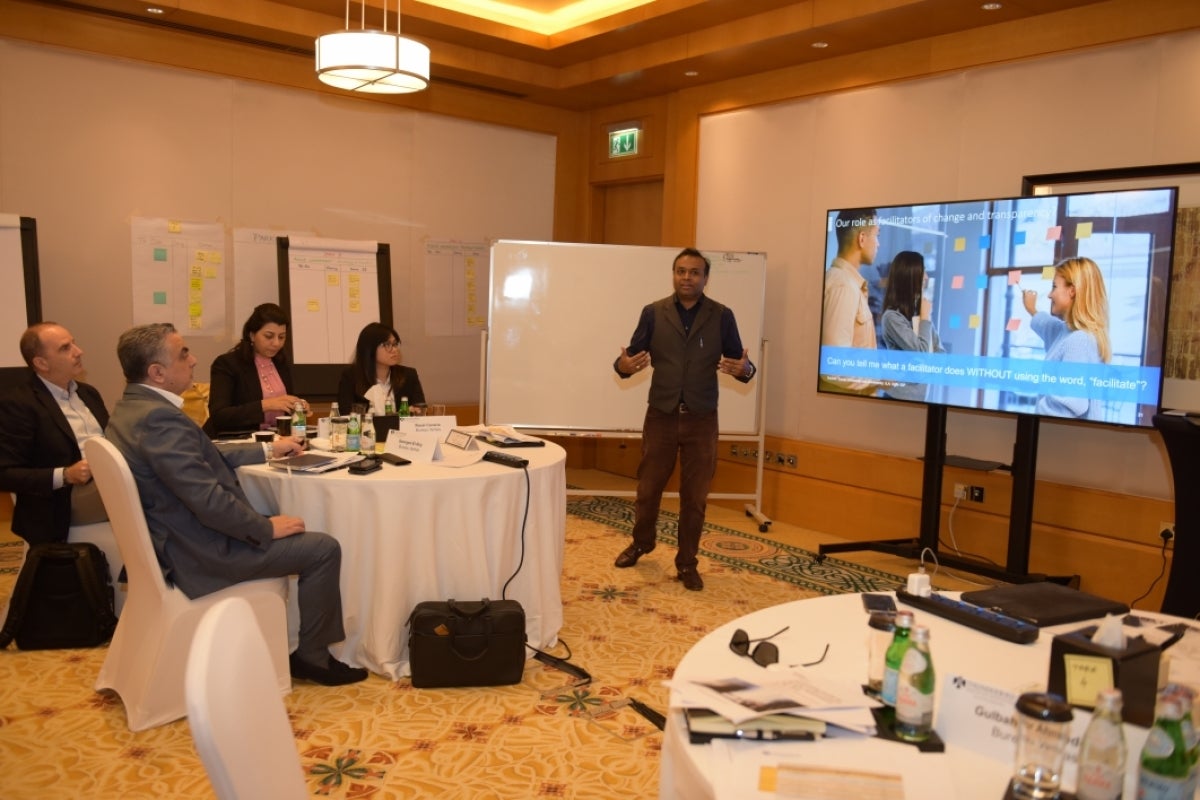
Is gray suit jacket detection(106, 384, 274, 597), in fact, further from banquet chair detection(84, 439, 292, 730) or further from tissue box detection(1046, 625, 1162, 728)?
tissue box detection(1046, 625, 1162, 728)

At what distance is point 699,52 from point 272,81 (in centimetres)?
286

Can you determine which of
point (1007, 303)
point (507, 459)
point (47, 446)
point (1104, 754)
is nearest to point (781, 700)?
point (1104, 754)

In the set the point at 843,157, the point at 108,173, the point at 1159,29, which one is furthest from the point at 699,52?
the point at 108,173

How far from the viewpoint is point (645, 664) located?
376cm

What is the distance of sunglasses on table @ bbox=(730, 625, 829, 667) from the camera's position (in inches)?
70.7

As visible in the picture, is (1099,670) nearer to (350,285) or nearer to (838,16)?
(838,16)

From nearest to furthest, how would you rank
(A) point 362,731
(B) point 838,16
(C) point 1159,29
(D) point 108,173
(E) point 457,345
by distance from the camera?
(A) point 362,731, (C) point 1159,29, (B) point 838,16, (D) point 108,173, (E) point 457,345

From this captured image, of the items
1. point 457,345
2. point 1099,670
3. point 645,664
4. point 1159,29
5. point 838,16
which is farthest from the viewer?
point 457,345

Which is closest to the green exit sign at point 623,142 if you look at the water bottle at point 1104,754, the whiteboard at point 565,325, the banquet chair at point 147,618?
the whiteboard at point 565,325

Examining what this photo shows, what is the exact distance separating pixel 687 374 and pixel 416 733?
7.60 ft

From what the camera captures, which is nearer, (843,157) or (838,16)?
(838,16)

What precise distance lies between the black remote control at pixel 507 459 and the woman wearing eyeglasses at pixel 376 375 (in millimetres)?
1091

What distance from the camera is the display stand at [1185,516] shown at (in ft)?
10.9

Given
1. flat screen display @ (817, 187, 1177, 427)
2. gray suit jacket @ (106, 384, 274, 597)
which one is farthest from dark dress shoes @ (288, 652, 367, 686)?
flat screen display @ (817, 187, 1177, 427)
